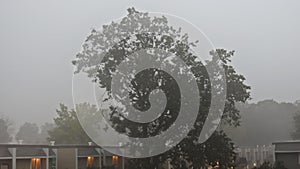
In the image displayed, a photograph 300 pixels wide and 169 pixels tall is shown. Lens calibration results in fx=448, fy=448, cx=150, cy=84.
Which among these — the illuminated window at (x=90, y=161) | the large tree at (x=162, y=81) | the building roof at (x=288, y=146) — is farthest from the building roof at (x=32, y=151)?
the building roof at (x=288, y=146)

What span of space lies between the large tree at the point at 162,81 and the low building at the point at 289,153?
5.16m

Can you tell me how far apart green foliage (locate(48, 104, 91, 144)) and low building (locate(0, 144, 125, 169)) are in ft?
29.9

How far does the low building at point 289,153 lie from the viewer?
22500 millimetres

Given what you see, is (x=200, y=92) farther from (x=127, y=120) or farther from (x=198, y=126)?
(x=127, y=120)

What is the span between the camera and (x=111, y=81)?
59.3 ft

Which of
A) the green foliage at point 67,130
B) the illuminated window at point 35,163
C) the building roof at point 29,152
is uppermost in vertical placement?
the green foliage at point 67,130

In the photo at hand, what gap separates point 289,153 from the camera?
22.8m

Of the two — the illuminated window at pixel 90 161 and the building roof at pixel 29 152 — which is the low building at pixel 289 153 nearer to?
the illuminated window at pixel 90 161

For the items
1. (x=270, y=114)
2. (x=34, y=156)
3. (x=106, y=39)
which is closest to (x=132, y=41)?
(x=106, y=39)

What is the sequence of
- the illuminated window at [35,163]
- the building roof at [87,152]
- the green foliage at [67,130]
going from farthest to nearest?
the green foliage at [67,130] → the building roof at [87,152] → the illuminated window at [35,163]

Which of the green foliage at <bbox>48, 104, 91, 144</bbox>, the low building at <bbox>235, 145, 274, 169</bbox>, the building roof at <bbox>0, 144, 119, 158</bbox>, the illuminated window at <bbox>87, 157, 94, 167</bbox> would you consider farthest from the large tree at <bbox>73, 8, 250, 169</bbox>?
the green foliage at <bbox>48, 104, 91, 144</bbox>

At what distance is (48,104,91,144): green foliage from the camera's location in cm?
3581

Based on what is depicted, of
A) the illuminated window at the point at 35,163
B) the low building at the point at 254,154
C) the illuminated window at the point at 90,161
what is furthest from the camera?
the low building at the point at 254,154

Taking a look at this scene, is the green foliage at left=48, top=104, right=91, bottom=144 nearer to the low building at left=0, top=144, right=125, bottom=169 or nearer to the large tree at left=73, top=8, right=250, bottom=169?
the low building at left=0, top=144, right=125, bottom=169
